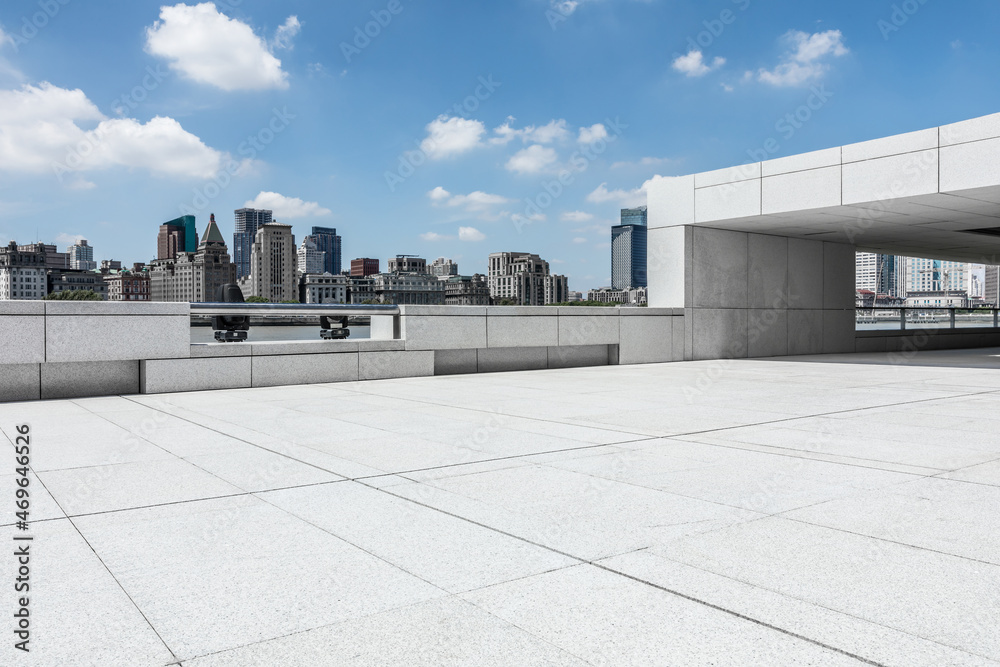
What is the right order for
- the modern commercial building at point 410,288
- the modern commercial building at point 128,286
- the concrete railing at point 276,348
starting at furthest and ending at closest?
the modern commercial building at point 128,286 < the modern commercial building at point 410,288 < the concrete railing at point 276,348

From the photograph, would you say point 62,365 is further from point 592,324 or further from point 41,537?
point 592,324

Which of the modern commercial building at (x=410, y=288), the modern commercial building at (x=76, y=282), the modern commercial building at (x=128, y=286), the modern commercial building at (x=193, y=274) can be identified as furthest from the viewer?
the modern commercial building at (x=128, y=286)

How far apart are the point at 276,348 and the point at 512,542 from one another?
33.1ft

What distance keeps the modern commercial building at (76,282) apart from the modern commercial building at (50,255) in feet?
9.20

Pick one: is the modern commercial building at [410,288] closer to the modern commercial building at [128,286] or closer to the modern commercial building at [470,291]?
the modern commercial building at [470,291]

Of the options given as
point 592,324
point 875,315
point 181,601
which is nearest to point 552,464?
point 181,601

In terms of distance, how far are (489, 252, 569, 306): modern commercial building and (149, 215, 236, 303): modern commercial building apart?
9387 centimetres

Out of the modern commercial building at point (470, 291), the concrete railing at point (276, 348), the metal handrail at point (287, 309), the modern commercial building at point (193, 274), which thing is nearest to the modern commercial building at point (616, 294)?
the modern commercial building at point (470, 291)

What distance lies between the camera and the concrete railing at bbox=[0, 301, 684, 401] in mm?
11133

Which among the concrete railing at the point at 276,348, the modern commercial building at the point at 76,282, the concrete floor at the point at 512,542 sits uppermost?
the modern commercial building at the point at 76,282

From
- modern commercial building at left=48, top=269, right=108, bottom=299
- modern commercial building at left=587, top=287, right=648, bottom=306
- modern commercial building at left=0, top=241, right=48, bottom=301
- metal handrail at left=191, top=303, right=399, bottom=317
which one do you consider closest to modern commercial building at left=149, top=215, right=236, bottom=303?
modern commercial building at left=48, top=269, right=108, bottom=299

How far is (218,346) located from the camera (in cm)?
1271

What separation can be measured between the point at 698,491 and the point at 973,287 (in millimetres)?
206234

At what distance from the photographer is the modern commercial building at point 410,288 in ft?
429
